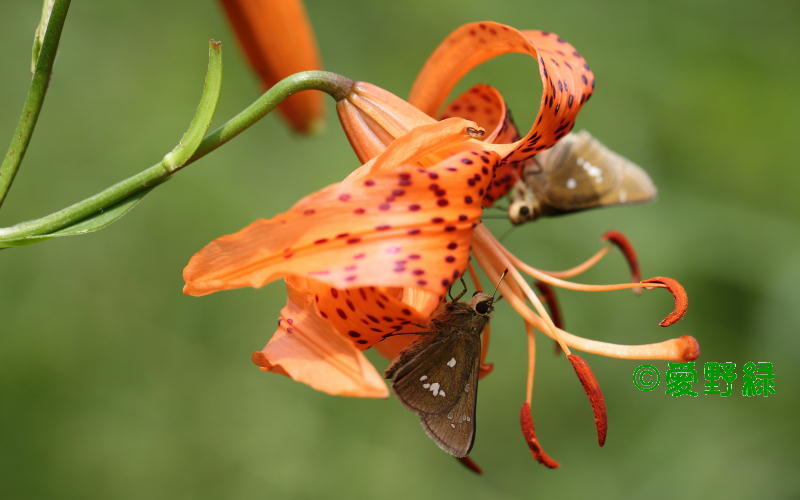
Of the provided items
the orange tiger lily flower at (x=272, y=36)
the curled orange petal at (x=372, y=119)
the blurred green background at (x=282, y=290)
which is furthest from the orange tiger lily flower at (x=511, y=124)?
the blurred green background at (x=282, y=290)

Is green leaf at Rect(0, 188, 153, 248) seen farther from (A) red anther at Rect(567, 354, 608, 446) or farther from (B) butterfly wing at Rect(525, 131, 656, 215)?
(B) butterfly wing at Rect(525, 131, 656, 215)

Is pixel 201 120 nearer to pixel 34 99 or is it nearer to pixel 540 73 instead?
pixel 34 99

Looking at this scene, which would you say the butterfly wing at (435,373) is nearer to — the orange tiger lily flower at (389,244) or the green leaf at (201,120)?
the orange tiger lily flower at (389,244)

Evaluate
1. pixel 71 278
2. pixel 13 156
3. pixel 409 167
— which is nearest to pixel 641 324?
pixel 71 278

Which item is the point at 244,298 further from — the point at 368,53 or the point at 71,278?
the point at 368,53

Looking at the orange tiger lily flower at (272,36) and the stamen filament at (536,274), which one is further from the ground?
the orange tiger lily flower at (272,36)

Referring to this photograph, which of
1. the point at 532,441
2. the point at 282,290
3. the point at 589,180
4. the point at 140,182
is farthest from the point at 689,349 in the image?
the point at 282,290
